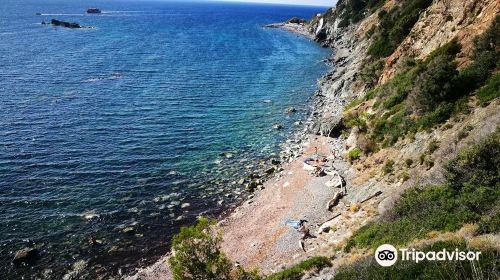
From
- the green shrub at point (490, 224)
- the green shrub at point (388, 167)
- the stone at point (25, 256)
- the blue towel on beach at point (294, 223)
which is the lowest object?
the stone at point (25, 256)

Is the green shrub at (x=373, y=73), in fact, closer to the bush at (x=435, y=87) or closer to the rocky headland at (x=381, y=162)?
the rocky headland at (x=381, y=162)

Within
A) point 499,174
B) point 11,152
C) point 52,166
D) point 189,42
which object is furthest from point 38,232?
point 189,42

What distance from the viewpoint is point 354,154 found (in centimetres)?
4441

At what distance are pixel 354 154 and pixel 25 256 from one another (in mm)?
33335

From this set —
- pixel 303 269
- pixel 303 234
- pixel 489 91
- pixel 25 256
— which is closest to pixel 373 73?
pixel 489 91

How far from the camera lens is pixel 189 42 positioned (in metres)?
141

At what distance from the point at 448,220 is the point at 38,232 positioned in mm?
33295

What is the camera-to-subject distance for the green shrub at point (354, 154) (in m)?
44.0

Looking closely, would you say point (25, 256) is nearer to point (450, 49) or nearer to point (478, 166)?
point (478, 166)

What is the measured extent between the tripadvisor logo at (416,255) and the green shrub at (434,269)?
0.22 meters

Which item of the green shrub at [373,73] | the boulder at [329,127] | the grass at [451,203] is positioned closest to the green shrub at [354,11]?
the green shrub at [373,73]

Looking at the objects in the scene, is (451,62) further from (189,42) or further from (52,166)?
(189,42)

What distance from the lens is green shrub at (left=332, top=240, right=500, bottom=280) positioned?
48.5 feet

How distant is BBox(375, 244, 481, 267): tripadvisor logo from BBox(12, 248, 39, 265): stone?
27.8m
